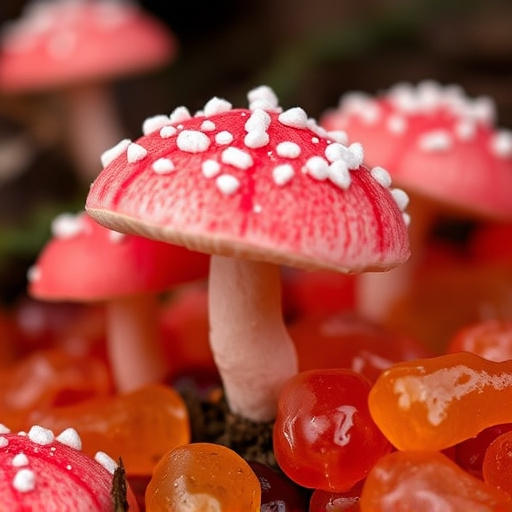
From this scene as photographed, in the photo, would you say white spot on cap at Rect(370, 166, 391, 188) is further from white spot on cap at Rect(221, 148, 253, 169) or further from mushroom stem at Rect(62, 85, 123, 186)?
mushroom stem at Rect(62, 85, 123, 186)

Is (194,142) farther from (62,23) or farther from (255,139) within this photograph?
(62,23)

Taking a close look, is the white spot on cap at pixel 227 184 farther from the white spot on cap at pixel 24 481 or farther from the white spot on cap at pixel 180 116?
the white spot on cap at pixel 24 481

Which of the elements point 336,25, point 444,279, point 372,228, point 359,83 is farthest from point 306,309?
point 336,25

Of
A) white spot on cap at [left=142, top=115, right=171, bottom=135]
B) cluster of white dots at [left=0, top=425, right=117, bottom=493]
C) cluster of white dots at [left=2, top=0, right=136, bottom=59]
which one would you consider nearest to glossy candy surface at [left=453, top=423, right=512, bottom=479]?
cluster of white dots at [left=0, top=425, right=117, bottom=493]

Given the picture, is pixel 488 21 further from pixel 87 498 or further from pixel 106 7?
pixel 87 498

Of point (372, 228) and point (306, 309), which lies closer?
point (372, 228)

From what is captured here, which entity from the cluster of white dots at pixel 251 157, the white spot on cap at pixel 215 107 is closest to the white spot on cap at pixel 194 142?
the cluster of white dots at pixel 251 157
